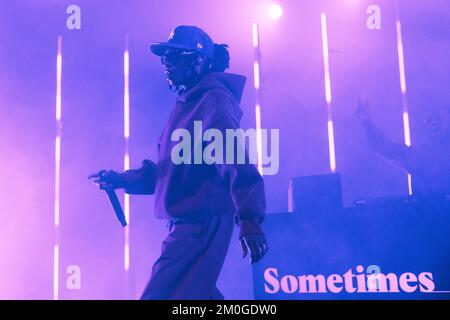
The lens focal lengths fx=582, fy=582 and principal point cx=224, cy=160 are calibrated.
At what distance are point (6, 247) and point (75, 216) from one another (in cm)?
50

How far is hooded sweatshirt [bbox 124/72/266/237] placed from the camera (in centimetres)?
201

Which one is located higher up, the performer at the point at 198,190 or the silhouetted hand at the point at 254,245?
the performer at the point at 198,190

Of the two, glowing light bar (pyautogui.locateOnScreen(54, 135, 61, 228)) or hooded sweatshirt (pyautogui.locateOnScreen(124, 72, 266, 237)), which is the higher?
glowing light bar (pyautogui.locateOnScreen(54, 135, 61, 228))

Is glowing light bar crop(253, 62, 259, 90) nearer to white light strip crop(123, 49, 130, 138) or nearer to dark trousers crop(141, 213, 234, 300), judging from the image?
white light strip crop(123, 49, 130, 138)

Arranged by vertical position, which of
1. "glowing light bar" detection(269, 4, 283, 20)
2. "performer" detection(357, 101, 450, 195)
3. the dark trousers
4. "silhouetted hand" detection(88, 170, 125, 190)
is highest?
"glowing light bar" detection(269, 4, 283, 20)

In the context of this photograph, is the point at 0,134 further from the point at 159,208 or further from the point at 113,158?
the point at 159,208

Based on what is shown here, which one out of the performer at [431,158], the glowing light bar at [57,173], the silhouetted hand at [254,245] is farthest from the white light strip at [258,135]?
the silhouetted hand at [254,245]

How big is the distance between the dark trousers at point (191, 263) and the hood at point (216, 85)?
0.51 meters

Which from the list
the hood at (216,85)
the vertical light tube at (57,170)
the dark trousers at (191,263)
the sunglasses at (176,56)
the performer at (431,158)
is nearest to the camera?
the dark trousers at (191,263)

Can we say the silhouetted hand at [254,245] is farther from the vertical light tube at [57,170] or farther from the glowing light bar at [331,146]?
the vertical light tube at [57,170]

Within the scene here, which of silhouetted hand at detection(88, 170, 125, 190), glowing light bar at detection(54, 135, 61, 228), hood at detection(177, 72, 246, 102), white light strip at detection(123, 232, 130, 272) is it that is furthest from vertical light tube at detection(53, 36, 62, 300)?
hood at detection(177, 72, 246, 102)

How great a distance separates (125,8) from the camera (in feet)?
12.9

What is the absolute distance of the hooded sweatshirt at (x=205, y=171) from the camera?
6.59 ft
